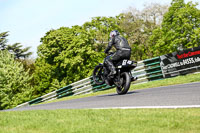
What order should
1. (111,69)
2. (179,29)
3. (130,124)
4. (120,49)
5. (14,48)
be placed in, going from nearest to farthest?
(130,124) → (120,49) → (111,69) → (179,29) → (14,48)

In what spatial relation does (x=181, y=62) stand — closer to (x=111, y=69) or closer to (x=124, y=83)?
(x=124, y=83)

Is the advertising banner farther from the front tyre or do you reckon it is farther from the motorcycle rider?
the motorcycle rider

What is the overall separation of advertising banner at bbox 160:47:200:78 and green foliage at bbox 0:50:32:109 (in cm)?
2549

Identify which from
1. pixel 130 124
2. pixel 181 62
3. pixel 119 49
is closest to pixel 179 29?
pixel 181 62

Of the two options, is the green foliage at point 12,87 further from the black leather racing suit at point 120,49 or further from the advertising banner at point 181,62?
the black leather racing suit at point 120,49

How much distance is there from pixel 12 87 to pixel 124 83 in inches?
1273

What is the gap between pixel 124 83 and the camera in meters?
10.0

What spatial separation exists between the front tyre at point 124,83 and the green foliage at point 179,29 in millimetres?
35229

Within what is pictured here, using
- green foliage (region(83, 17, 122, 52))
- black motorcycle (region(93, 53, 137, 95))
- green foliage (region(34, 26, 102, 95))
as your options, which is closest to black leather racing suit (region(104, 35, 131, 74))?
black motorcycle (region(93, 53, 137, 95))

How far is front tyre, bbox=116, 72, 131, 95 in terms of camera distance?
31.6 feet

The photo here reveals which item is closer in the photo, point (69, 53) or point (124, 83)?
point (124, 83)

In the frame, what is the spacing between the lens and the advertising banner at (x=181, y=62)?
16531 mm

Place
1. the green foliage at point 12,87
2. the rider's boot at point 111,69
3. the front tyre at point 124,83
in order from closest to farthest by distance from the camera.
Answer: the front tyre at point 124,83 → the rider's boot at point 111,69 → the green foliage at point 12,87

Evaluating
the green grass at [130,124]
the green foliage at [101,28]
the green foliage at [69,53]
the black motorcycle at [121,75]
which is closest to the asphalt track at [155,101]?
the black motorcycle at [121,75]
